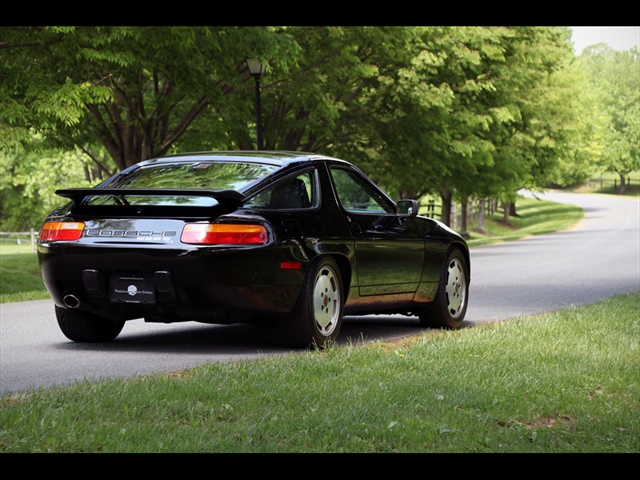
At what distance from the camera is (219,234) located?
375 inches

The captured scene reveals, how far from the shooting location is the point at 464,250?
40.8 ft

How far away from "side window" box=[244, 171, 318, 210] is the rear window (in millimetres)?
149

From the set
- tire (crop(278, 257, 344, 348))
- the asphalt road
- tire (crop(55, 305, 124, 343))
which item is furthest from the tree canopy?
tire (crop(278, 257, 344, 348))

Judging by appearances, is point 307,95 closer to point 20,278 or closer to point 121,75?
point 121,75

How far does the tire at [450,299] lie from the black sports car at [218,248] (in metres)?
1.02

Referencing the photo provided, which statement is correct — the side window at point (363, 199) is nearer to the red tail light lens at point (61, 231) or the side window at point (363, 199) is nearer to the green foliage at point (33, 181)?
the red tail light lens at point (61, 231)

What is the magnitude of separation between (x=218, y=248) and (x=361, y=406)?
291cm

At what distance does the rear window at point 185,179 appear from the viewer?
9750mm

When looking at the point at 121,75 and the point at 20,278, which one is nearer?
the point at 121,75

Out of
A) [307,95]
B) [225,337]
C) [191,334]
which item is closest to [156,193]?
[225,337]

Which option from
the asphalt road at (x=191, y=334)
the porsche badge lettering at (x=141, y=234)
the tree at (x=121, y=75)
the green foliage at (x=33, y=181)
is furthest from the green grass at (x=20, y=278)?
the green foliage at (x=33, y=181)

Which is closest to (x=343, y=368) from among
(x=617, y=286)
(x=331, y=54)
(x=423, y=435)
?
(x=423, y=435)

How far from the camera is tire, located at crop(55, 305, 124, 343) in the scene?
1074cm
